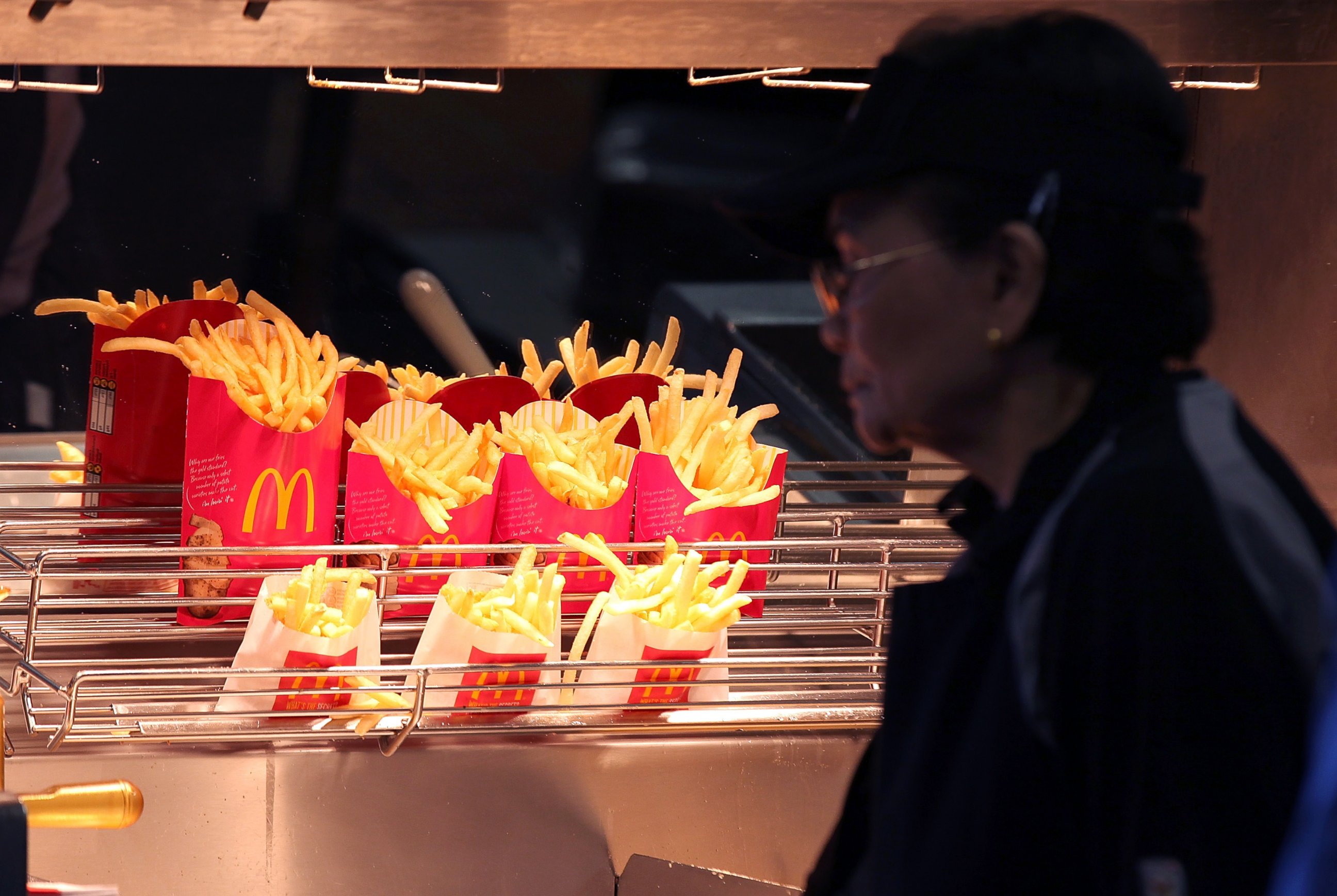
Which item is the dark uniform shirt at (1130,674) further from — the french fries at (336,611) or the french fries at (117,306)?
the french fries at (117,306)

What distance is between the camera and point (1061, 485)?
30.0 inches

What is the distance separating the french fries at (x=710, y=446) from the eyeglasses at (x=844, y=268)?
2.42 feet

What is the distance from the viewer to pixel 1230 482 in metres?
0.69

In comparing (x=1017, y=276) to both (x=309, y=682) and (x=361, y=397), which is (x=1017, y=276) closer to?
(x=309, y=682)

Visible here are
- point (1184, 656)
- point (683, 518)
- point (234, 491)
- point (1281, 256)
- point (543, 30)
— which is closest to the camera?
point (1184, 656)

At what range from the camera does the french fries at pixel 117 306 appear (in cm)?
177

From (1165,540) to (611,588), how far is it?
100cm

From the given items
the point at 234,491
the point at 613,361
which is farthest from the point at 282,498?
the point at 613,361

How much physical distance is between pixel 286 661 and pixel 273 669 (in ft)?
0.11

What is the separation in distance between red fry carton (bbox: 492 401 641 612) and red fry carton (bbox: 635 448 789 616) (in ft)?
0.06

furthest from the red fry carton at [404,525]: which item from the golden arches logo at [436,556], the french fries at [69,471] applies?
the french fries at [69,471]

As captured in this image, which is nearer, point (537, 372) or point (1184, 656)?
point (1184, 656)

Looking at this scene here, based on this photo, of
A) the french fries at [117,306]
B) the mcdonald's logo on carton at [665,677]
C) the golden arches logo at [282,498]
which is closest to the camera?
the mcdonald's logo on carton at [665,677]

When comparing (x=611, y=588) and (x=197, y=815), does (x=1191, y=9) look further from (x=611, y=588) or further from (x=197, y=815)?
(x=197, y=815)
